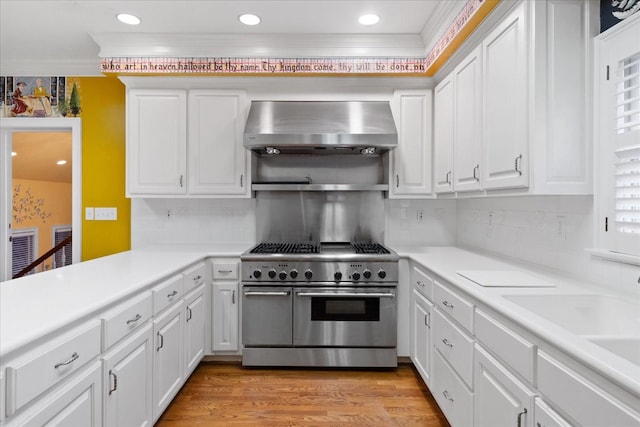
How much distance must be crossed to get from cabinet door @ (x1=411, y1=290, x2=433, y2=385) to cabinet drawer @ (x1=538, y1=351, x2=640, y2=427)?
118 cm

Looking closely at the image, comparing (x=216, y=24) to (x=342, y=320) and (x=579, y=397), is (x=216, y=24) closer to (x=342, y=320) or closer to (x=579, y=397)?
(x=342, y=320)

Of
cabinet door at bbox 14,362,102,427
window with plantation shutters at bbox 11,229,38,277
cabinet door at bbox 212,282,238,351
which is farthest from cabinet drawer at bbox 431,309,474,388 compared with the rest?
window with plantation shutters at bbox 11,229,38,277

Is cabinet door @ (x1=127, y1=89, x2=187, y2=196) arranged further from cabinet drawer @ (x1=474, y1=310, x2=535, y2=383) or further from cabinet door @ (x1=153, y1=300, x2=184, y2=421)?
cabinet drawer @ (x1=474, y1=310, x2=535, y2=383)

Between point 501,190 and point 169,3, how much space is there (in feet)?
7.89

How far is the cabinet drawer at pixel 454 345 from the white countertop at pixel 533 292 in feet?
0.82

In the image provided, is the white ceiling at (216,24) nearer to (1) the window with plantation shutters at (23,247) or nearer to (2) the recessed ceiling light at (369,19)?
(2) the recessed ceiling light at (369,19)

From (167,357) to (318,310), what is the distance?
1.09m

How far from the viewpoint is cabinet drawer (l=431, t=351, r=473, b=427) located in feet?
5.64

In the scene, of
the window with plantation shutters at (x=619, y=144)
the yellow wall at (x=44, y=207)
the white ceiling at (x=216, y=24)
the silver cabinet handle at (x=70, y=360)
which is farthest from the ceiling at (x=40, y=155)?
the window with plantation shutters at (x=619, y=144)

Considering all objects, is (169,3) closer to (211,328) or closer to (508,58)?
(508,58)

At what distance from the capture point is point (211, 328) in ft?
9.24

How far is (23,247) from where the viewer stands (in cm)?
461

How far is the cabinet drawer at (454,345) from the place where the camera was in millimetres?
1700

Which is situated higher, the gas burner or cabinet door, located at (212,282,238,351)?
the gas burner
